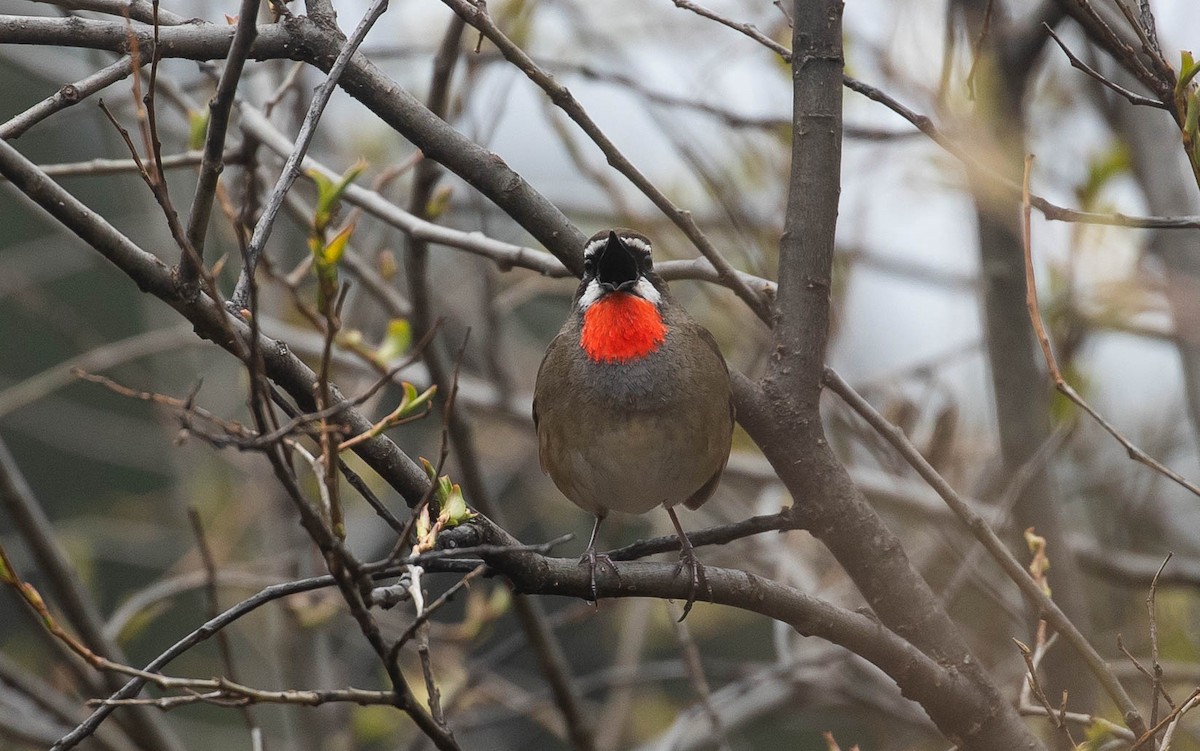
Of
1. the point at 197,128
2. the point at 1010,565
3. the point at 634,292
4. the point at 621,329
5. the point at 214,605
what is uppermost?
the point at 197,128

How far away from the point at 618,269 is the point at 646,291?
5.6 inches

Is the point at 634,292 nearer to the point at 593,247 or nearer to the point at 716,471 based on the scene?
the point at 593,247

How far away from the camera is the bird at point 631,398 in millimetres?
3652

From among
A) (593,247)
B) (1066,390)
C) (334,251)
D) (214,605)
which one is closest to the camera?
(334,251)

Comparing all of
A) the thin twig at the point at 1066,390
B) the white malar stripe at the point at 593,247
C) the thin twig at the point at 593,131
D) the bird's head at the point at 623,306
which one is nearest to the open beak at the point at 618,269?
the bird's head at the point at 623,306

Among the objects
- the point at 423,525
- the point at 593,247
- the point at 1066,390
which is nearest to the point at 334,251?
the point at 423,525

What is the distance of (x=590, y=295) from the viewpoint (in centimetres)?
385

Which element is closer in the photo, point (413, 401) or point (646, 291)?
point (413, 401)

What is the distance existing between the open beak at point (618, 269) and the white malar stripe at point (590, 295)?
0.8 inches

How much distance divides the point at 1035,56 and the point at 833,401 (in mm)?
1662

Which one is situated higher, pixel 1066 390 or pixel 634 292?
pixel 634 292

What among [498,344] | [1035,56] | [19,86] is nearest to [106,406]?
[19,86]

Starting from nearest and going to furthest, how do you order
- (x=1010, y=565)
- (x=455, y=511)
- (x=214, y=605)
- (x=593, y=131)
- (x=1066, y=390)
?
(x=455, y=511), (x=1066, y=390), (x=1010, y=565), (x=593, y=131), (x=214, y=605)

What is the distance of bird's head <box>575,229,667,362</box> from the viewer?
372 cm
